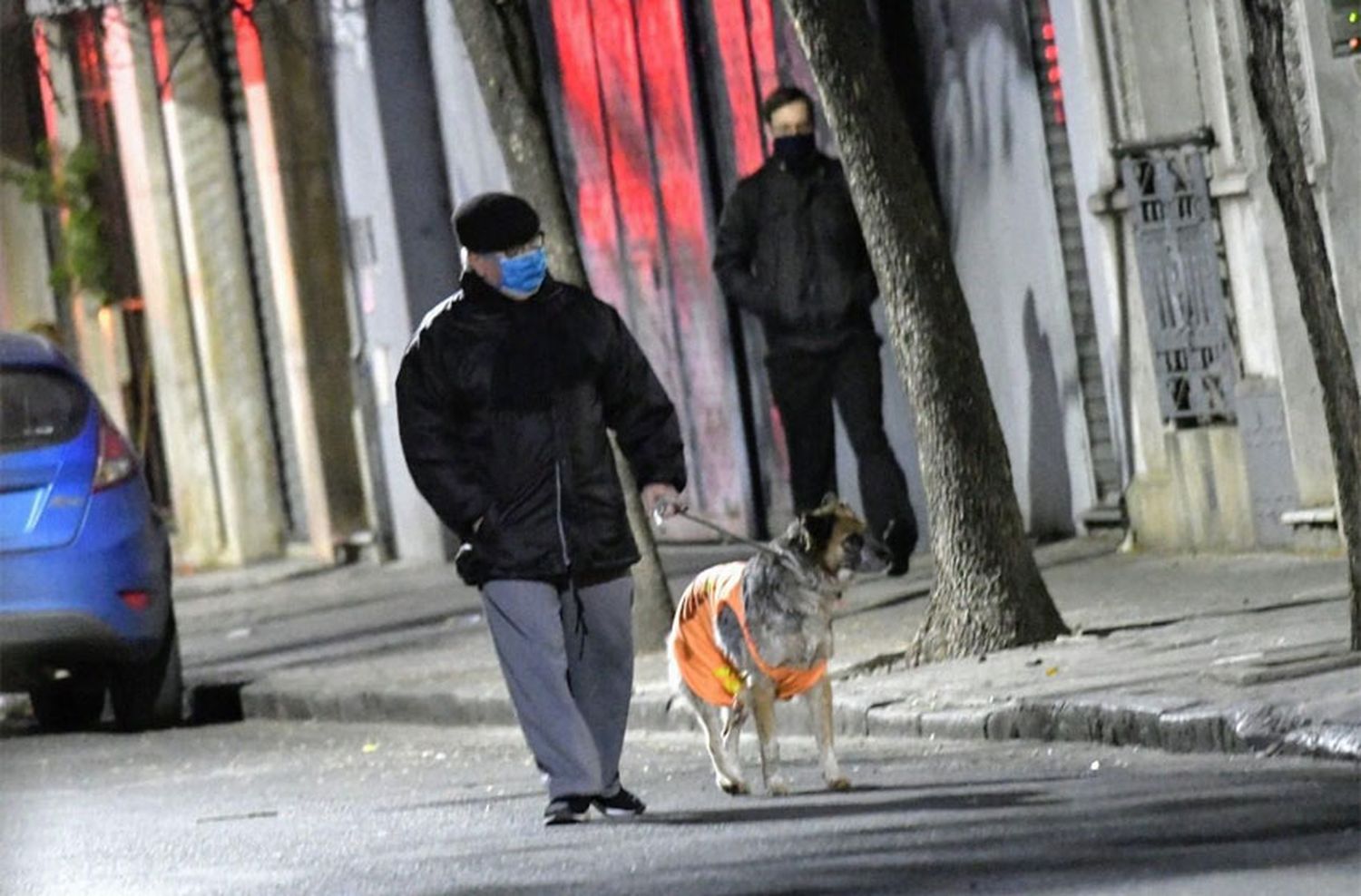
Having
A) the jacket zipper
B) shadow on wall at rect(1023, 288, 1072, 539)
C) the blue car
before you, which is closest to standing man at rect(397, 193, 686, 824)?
the jacket zipper

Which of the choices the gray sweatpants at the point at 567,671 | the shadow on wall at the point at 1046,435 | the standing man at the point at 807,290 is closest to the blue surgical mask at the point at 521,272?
the gray sweatpants at the point at 567,671

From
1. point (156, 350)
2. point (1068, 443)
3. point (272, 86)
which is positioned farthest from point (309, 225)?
point (1068, 443)

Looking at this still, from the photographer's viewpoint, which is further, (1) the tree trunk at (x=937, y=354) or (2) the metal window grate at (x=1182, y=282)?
(2) the metal window grate at (x=1182, y=282)

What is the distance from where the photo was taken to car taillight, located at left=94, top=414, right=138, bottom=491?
1497 cm

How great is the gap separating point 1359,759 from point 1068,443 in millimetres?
7082

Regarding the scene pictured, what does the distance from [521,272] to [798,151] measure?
567cm

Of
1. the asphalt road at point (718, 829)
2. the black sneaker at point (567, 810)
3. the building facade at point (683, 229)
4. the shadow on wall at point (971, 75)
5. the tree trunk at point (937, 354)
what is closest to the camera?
the asphalt road at point (718, 829)

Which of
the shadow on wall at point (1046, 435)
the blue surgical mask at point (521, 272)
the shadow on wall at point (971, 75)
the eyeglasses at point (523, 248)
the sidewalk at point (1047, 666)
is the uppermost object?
the shadow on wall at point (971, 75)

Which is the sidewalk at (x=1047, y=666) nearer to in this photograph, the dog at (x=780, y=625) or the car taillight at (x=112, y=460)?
the dog at (x=780, y=625)

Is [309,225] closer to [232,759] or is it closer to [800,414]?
[800,414]

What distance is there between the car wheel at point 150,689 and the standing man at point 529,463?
533cm

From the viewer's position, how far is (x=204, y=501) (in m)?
26.4

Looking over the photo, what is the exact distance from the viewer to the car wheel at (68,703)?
16.2 meters

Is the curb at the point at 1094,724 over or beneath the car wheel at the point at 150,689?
beneath
